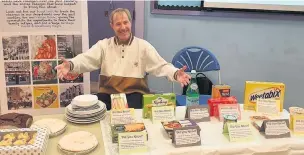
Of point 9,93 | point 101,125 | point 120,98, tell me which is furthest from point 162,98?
point 9,93

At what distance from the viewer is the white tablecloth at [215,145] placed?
1528 millimetres

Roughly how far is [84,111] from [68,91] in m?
0.89

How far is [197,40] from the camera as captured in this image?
11.7ft

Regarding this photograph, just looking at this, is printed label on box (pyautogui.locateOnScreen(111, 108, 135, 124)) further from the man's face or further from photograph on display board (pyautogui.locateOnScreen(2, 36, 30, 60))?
photograph on display board (pyautogui.locateOnScreen(2, 36, 30, 60))

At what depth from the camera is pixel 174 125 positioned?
165cm

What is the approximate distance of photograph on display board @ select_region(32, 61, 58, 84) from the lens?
251 cm

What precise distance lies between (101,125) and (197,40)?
203 cm

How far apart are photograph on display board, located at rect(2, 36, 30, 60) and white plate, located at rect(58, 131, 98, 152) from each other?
1092mm

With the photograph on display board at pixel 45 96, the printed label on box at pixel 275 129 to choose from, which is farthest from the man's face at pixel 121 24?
the printed label on box at pixel 275 129

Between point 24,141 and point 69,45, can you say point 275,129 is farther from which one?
point 69,45

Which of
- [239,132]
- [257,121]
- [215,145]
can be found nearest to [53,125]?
[215,145]

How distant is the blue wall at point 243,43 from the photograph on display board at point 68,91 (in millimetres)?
1241

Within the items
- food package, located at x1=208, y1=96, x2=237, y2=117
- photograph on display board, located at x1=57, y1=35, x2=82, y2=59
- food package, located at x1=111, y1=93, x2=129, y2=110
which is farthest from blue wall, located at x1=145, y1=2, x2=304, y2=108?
food package, located at x1=111, y1=93, x2=129, y2=110

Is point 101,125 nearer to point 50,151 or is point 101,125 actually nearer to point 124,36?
point 50,151
